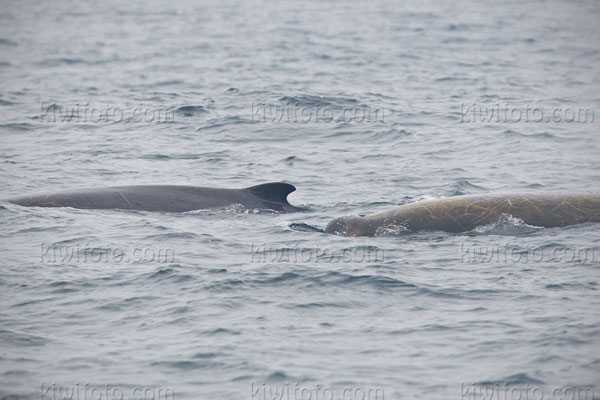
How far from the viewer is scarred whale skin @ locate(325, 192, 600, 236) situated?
47.4ft

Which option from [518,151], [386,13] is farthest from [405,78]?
[386,13]

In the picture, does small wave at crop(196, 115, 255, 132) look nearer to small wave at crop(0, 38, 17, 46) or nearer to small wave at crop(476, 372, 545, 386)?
small wave at crop(476, 372, 545, 386)

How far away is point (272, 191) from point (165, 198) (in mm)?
1941

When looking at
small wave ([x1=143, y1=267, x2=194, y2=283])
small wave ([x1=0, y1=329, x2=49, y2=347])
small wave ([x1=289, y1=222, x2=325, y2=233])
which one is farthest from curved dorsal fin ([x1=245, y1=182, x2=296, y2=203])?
Result: small wave ([x1=0, y1=329, x2=49, y2=347])

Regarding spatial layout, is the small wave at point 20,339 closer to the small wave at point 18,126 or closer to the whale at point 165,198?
the whale at point 165,198

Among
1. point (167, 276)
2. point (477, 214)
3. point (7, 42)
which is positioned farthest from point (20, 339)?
point (7, 42)

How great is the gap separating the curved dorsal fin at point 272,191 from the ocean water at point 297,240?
38 centimetres

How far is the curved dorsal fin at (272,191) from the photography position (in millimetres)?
16422

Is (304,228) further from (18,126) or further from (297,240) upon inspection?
(18,126)

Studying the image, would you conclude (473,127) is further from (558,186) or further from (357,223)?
(357,223)

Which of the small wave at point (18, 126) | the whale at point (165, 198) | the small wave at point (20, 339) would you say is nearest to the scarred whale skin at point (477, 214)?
the whale at point (165, 198)

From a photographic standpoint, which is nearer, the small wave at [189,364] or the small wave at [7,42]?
Result: the small wave at [189,364]

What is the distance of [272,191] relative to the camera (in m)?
16.5

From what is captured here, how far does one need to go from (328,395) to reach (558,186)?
35.6ft
